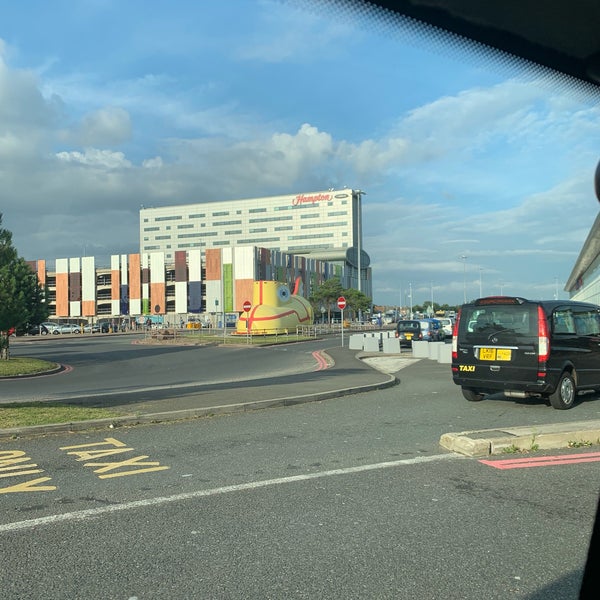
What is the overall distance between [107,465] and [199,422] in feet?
9.33

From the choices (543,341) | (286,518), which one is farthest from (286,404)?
(286,518)

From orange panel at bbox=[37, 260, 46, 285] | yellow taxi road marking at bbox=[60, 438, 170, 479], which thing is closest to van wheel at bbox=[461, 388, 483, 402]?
yellow taxi road marking at bbox=[60, 438, 170, 479]

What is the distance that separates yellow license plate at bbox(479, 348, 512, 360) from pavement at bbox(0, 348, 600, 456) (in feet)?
7.32

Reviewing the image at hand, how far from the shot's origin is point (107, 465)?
6578mm

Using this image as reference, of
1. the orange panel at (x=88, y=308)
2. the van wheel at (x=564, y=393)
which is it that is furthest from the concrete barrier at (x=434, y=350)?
the orange panel at (x=88, y=308)

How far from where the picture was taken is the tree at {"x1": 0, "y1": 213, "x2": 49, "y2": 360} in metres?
21.8

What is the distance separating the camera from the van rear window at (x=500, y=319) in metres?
10.1

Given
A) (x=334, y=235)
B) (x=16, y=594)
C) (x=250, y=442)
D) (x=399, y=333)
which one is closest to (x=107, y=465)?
(x=250, y=442)

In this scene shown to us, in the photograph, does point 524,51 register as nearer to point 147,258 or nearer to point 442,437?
point 442,437

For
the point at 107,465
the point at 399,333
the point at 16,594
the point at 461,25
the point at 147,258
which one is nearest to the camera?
the point at 461,25

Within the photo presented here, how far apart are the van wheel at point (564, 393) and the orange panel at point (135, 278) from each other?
87.0 meters

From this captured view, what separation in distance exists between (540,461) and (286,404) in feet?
17.8

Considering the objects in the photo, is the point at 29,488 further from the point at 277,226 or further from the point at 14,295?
the point at 277,226

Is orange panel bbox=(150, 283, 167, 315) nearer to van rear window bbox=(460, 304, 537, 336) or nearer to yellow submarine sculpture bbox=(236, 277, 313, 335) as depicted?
yellow submarine sculpture bbox=(236, 277, 313, 335)
